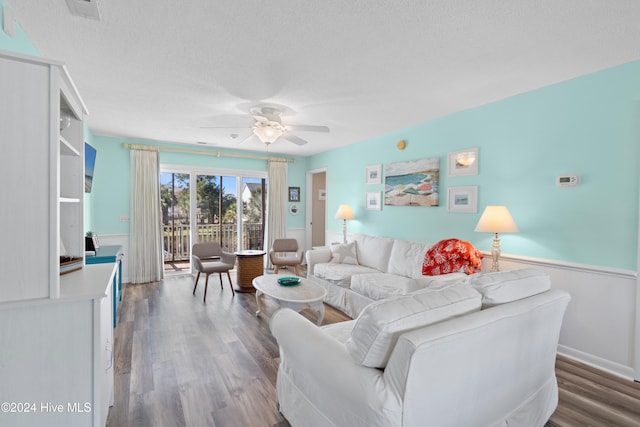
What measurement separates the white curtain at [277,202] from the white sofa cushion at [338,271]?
2210 mm

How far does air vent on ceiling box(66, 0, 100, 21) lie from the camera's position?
168 centimetres

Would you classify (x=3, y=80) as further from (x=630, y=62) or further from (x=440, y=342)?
(x=630, y=62)

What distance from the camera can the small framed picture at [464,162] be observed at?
3531 mm

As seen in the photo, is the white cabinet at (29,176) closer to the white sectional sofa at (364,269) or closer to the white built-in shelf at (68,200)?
the white built-in shelf at (68,200)

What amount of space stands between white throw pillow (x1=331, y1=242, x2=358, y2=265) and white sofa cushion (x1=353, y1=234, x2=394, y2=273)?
0.10 m

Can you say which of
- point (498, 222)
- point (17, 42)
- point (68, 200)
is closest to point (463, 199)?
point (498, 222)

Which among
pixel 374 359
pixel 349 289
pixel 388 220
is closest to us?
pixel 374 359

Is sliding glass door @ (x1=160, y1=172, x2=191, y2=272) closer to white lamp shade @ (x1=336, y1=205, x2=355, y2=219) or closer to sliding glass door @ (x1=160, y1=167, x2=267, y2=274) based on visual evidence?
sliding glass door @ (x1=160, y1=167, x2=267, y2=274)

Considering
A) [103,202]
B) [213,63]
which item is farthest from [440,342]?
[103,202]

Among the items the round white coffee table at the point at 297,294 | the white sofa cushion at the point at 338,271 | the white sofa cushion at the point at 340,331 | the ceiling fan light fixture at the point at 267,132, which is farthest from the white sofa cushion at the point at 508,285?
the ceiling fan light fixture at the point at 267,132

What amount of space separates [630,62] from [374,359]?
3056 mm

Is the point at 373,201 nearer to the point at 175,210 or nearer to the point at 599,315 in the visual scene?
the point at 599,315

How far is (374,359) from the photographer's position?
4.41 feet

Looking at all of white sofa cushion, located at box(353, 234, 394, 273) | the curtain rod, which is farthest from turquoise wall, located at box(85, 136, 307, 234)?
white sofa cushion, located at box(353, 234, 394, 273)
